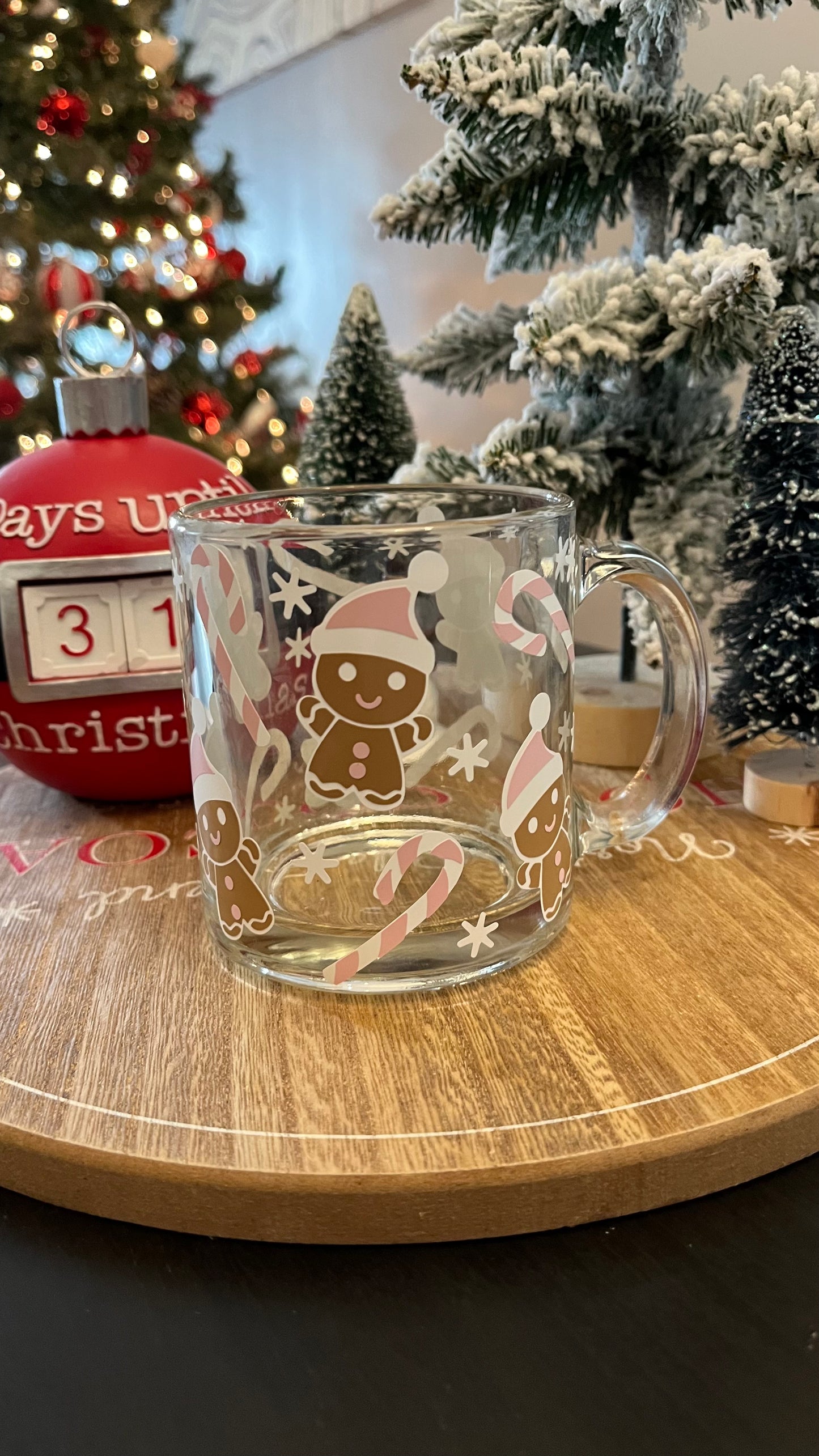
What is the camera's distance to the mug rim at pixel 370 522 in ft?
1.30

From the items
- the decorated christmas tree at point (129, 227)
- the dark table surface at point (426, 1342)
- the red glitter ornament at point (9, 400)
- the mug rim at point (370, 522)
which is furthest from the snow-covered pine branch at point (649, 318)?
the red glitter ornament at point (9, 400)

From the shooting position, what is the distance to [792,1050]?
381mm

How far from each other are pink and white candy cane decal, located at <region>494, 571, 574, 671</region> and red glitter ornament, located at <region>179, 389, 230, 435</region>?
1456 millimetres

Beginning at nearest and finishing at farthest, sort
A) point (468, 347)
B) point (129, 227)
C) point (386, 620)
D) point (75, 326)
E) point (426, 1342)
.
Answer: point (426, 1342) → point (386, 620) → point (75, 326) → point (468, 347) → point (129, 227)

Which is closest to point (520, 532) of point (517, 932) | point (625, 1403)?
point (517, 932)

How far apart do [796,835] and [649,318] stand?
282mm

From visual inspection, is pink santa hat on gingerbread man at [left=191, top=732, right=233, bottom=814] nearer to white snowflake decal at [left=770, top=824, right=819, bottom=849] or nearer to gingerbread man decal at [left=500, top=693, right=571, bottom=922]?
gingerbread man decal at [left=500, top=693, right=571, bottom=922]

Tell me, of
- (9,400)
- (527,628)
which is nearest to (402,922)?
(527,628)

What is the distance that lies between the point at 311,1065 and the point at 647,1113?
4.5 inches

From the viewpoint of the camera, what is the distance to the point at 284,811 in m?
0.52

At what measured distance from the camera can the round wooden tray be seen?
1.09 ft

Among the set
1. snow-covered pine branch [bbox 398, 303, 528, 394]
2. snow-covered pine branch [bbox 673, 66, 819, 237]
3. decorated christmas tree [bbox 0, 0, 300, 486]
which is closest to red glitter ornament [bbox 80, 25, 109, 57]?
decorated christmas tree [bbox 0, 0, 300, 486]

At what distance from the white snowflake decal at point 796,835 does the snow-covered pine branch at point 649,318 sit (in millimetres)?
247

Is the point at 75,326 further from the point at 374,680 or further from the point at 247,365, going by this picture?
the point at 247,365
